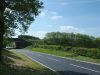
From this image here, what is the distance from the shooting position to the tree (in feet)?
77.7

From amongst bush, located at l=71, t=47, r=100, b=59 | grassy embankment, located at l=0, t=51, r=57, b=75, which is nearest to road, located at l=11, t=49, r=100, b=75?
grassy embankment, located at l=0, t=51, r=57, b=75

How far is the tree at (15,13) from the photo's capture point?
23.7 metres

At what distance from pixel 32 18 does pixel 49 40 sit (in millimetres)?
95239

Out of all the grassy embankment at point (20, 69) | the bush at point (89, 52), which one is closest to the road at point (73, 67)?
the grassy embankment at point (20, 69)

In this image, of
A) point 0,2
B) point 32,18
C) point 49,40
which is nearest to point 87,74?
point 32,18

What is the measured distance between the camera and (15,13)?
2472 centimetres

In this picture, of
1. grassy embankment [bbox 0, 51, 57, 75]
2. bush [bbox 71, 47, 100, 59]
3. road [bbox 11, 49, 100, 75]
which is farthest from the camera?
bush [bbox 71, 47, 100, 59]

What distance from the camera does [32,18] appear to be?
25578 millimetres

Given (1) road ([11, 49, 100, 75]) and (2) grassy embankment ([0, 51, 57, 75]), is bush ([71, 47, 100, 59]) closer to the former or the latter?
(1) road ([11, 49, 100, 75])

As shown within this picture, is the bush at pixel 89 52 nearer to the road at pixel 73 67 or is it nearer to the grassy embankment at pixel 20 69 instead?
the road at pixel 73 67

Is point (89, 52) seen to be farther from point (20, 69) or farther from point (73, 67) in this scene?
point (20, 69)

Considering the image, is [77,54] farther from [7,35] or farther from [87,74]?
[87,74]

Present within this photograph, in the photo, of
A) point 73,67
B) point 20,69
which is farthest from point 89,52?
point 20,69

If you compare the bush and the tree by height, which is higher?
the tree
